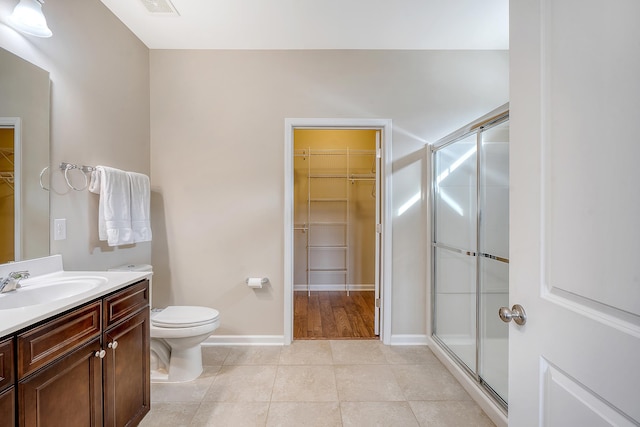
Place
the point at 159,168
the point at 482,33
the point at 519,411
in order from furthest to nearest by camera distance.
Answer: the point at 159,168
the point at 482,33
the point at 519,411

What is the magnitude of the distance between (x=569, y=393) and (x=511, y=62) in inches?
34.4

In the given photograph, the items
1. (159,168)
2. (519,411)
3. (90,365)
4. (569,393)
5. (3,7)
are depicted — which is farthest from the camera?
(159,168)

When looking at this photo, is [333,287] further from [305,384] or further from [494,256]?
[494,256]

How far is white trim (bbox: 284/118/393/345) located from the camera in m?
2.49

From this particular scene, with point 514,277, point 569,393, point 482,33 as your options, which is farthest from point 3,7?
point 482,33

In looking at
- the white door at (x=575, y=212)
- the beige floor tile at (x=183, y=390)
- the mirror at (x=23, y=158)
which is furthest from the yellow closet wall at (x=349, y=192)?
the white door at (x=575, y=212)

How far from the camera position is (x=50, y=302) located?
3.45 feet

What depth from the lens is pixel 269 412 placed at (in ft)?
5.53

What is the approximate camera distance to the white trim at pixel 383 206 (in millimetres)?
2486

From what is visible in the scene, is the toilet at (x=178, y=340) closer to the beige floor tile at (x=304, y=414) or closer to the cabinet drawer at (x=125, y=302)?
the cabinet drawer at (x=125, y=302)

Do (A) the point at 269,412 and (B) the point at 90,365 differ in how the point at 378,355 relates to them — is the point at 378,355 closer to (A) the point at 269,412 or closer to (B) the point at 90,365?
(A) the point at 269,412

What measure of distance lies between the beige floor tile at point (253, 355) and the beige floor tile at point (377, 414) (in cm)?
74

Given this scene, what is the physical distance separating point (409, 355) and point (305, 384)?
0.93m

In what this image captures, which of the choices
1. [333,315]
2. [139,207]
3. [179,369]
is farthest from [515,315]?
[333,315]
